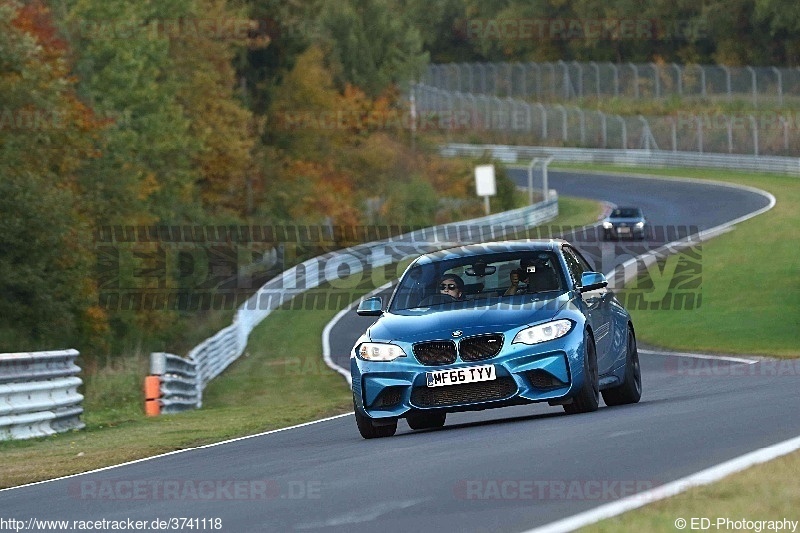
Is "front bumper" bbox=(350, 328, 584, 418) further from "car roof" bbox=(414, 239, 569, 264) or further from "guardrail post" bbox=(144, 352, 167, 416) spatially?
"guardrail post" bbox=(144, 352, 167, 416)

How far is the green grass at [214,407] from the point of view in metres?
14.5

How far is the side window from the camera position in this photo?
14172mm

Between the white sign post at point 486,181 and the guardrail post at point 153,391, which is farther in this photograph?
the white sign post at point 486,181

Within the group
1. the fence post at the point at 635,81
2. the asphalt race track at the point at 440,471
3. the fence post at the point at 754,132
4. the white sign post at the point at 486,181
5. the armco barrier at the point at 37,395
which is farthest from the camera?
the fence post at the point at 635,81

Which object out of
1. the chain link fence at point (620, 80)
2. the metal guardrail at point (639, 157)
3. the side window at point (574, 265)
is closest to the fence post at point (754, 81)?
the chain link fence at point (620, 80)

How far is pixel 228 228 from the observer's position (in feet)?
226

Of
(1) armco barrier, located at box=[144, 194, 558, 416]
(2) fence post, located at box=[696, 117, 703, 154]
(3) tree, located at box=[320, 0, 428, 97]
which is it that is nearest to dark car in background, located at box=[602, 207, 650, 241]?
(1) armco barrier, located at box=[144, 194, 558, 416]

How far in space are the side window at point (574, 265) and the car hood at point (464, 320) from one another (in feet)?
2.33

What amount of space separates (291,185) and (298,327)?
1505 inches

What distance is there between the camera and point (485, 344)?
1278cm

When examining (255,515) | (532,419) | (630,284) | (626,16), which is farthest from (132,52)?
(626,16)

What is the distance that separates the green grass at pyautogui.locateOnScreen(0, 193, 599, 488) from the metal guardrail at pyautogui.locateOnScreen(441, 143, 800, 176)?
135ft

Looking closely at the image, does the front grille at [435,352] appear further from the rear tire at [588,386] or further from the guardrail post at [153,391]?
the guardrail post at [153,391]

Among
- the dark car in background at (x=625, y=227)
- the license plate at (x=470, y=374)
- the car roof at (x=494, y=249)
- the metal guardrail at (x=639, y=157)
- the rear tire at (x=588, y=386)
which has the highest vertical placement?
the car roof at (x=494, y=249)
